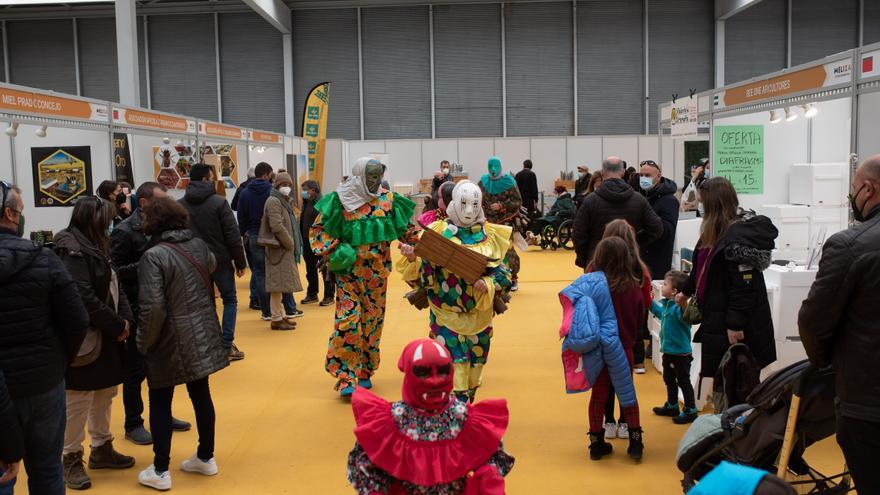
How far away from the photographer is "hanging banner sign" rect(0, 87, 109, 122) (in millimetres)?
6117

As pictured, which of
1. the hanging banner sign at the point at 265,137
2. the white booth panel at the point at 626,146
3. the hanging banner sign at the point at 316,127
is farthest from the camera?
the white booth panel at the point at 626,146

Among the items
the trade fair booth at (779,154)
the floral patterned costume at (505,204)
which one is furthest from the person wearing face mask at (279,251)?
the trade fair booth at (779,154)

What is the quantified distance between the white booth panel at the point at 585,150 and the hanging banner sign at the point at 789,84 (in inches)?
501

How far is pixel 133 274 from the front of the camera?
4.89 m

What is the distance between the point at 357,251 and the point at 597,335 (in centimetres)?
203

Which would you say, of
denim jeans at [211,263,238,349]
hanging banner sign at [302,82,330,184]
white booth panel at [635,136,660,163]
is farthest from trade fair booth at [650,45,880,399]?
white booth panel at [635,136,660,163]

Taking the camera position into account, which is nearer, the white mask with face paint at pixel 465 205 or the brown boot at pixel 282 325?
the white mask with face paint at pixel 465 205

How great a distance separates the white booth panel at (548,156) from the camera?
2055 cm

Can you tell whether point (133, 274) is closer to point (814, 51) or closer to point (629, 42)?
point (629, 42)

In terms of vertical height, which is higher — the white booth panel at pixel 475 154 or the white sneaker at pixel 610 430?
the white booth panel at pixel 475 154

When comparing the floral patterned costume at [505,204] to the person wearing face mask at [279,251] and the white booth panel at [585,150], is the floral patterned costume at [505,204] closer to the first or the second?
the person wearing face mask at [279,251]

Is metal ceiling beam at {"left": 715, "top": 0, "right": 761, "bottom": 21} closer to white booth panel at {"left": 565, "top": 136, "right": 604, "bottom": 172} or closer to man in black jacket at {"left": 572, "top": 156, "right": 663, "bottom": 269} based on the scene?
white booth panel at {"left": 565, "top": 136, "right": 604, "bottom": 172}

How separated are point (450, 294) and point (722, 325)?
5.15 ft

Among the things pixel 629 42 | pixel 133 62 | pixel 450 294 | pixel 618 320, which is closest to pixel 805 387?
pixel 618 320
